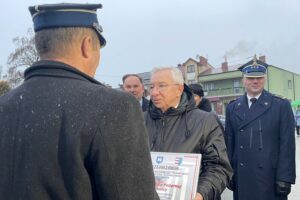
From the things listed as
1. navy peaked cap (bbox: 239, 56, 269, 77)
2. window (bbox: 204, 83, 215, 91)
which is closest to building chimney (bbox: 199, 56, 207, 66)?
window (bbox: 204, 83, 215, 91)

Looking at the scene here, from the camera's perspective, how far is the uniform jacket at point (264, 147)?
407 cm

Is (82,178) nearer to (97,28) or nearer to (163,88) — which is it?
(97,28)

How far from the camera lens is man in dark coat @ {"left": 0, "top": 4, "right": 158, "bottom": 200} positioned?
4.38 feet

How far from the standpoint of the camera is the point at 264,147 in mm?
4176

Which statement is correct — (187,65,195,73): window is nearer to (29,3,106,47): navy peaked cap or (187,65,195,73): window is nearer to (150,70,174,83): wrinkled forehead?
(150,70,174,83): wrinkled forehead

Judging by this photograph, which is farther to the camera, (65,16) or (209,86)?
(209,86)

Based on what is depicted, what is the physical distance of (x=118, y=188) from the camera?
135cm

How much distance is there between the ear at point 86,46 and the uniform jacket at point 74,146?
12 cm

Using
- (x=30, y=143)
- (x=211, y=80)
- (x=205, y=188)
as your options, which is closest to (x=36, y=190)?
(x=30, y=143)

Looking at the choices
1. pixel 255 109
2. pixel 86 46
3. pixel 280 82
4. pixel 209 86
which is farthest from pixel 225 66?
pixel 86 46

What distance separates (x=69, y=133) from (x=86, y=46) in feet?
1.26

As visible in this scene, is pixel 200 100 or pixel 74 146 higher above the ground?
pixel 200 100

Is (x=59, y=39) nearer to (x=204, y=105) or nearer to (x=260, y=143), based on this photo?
(x=260, y=143)

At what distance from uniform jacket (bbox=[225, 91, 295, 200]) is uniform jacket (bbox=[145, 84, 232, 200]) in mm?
1404
